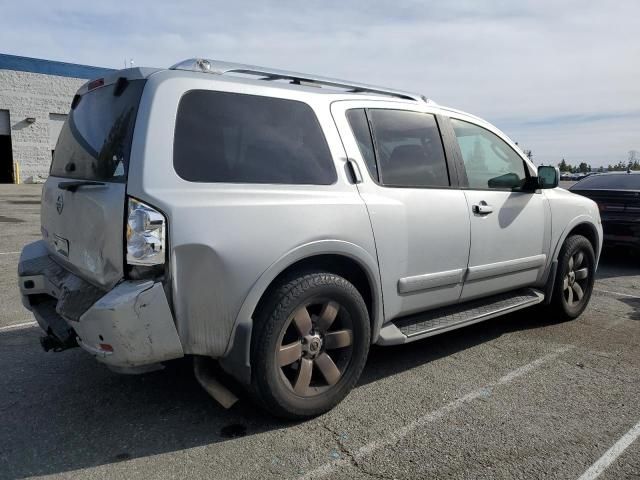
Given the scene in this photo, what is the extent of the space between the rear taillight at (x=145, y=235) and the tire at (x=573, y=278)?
3.80m

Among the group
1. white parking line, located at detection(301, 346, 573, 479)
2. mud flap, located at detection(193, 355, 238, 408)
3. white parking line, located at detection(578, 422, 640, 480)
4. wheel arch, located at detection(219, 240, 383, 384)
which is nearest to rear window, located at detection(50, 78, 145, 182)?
wheel arch, located at detection(219, 240, 383, 384)

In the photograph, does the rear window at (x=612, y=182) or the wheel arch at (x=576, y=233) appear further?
the rear window at (x=612, y=182)

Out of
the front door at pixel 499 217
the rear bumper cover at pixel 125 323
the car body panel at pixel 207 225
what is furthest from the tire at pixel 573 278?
the rear bumper cover at pixel 125 323

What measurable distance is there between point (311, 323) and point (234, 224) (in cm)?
76

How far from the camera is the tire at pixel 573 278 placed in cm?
490

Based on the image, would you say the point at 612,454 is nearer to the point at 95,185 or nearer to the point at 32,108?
the point at 95,185

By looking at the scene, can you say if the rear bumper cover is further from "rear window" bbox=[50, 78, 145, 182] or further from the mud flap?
"rear window" bbox=[50, 78, 145, 182]

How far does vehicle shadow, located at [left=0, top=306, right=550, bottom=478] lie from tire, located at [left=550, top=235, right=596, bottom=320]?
1608 mm

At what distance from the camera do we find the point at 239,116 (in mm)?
2879

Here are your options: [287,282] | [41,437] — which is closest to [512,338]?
[287,282]

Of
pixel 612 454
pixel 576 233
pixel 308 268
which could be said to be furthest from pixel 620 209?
pixel 308 268

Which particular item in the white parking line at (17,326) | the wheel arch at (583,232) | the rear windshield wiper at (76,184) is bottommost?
the white parking line at (17,326)

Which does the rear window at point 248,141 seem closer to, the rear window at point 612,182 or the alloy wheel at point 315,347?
the alloy wheel at point 315,347

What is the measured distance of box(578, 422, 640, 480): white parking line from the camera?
2616 millimetres
